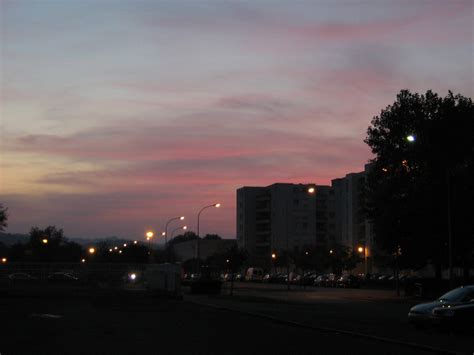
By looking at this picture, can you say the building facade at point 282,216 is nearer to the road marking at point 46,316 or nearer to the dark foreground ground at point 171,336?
the road marking at point 46,316

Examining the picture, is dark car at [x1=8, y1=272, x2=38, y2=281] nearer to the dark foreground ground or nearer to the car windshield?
the dark foreground ground

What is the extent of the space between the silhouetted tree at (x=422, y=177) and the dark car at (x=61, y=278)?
115 ft

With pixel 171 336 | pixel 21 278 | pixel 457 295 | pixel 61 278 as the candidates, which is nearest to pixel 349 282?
pixel 61 278

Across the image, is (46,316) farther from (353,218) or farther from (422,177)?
(353,218)

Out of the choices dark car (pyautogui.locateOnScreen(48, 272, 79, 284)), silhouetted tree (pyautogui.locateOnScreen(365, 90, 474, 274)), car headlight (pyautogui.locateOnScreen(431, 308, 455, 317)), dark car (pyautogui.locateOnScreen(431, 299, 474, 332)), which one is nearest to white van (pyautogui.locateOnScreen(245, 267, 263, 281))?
dark car (pyautogui.locateOnScreen(48, 272, 79, 284))

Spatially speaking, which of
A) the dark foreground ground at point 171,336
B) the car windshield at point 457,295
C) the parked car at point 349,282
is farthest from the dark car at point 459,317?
the parked car at point 349,282

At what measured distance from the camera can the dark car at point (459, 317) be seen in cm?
2172

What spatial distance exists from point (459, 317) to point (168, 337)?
8892mm

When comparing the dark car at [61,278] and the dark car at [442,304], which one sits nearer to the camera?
the dark car at [442,304]

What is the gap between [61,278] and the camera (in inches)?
3019

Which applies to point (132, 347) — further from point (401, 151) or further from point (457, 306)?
point (401, 151)

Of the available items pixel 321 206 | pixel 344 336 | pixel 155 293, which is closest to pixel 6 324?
pixel 344 336

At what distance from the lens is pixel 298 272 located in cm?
14425

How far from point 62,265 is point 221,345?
198 feet
